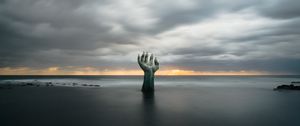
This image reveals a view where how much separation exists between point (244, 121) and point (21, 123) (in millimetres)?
18454

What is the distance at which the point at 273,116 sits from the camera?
65.5 feet

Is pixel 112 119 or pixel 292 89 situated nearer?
pixel 112 119

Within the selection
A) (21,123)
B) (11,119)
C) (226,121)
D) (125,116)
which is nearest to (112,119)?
(125,116)

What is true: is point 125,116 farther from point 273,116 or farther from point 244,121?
point 273,116

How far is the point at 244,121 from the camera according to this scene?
17.7 metres

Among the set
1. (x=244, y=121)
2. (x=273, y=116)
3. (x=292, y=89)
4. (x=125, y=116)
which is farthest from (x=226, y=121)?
(x=292, y=89)

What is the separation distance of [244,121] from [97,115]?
1336 cm

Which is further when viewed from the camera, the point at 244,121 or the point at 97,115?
the point at 97,115

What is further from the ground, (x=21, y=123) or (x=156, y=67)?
(x=156, y=67)

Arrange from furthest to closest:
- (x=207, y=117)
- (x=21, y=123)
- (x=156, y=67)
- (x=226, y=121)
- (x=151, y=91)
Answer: (x=151, y=91) < (x=156, y=67) < (x=207, y=117) < (x=226, y=121) < (x=21, y=123)

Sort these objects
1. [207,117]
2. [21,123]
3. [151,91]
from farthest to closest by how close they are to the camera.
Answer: [151,91], [207,117], [21,123]

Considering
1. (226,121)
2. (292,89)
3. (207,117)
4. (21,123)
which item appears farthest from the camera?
(292,89)

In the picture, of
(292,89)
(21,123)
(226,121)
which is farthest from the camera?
(292,89)

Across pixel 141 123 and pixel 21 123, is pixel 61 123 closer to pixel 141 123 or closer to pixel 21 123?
pixel 21 123
